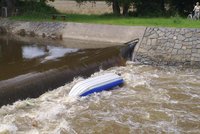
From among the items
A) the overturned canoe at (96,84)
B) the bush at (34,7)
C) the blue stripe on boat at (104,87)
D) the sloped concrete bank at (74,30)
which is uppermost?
the bush at (34,7)

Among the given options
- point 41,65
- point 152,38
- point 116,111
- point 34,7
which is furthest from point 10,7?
point 116,111

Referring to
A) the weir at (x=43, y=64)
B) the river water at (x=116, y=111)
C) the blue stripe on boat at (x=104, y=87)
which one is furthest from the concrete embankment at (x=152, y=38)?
the blue stripe on boat at (x=104, y=87)

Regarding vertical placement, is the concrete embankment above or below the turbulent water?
above

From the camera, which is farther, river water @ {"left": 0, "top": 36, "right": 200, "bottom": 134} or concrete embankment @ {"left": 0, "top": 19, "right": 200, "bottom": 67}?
concrete embankment @ {"left": 0, "top": 19, "right": 200, "bottom": 67}

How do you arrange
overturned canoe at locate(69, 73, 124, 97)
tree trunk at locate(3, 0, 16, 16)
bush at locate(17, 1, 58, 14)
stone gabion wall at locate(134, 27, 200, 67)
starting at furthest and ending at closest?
1. bush at locate(17, 1, 58, 14)
2. tree trunk at locate(3, 0, 16, 16)
3. stone gabion wall at locate(134, 27, 200, 67)
4. overturned canoe at locate(69, 73, 124, 97)

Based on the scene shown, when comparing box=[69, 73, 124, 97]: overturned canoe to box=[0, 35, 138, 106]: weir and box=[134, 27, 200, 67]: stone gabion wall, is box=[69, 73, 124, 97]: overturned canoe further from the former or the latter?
box=[134, 27, 200, 67]: stone gabion wall

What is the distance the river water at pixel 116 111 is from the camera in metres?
9.36

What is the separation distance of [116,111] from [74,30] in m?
10.9

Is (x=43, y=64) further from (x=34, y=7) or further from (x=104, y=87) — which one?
(x=34, y=7)

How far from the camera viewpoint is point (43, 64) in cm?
1384

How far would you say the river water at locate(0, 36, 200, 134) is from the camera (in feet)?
30.7

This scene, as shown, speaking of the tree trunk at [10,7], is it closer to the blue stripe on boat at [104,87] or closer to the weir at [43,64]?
the weir at [43,64]

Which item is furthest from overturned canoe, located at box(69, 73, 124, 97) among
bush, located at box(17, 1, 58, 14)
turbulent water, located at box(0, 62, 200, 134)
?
bush, located at box(17, 1, 58, 14)

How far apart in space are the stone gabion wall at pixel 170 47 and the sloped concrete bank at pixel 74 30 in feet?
2.73
